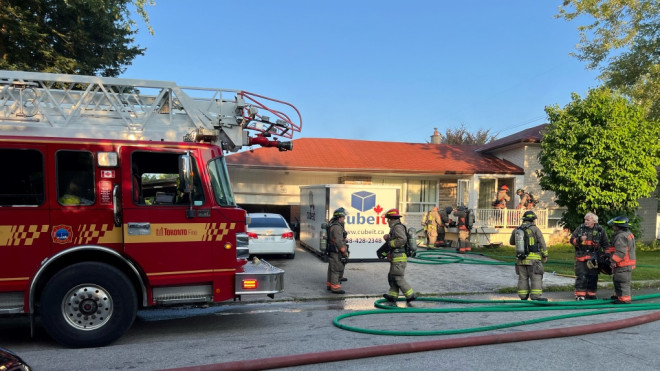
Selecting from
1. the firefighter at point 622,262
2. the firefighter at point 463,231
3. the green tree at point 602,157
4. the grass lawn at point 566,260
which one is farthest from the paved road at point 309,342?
the firefighter at point 463,231

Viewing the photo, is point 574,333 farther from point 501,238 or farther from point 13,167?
point 501,238

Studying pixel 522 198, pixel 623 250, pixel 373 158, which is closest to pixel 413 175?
pixel 373 158

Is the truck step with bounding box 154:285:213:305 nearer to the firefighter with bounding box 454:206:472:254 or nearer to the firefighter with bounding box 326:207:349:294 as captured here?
the firefighter with bounding box 326:207:349:294

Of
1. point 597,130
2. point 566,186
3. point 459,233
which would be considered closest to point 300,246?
point 459,233

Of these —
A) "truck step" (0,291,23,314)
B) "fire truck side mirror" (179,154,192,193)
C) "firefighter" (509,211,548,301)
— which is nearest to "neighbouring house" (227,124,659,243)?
"firefighter" (509,211,548,301)

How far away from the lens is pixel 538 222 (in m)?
17.5

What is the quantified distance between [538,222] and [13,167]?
56.3 ft

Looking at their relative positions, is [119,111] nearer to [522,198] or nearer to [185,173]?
[185,173]

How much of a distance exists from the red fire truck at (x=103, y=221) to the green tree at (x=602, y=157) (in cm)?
1107

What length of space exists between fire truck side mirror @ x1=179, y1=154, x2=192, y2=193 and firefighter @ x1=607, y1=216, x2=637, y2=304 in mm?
7091

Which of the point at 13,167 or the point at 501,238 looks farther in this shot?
the point at 501,238

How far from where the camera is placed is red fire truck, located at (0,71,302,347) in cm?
516

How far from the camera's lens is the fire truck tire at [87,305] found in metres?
5.14

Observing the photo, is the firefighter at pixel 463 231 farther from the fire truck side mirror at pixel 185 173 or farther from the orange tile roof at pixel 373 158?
the fire truck side mirror at pixel 185 173
